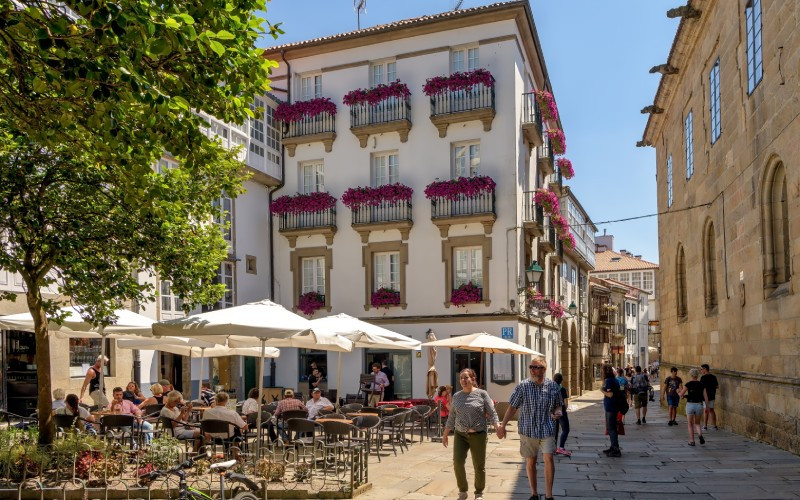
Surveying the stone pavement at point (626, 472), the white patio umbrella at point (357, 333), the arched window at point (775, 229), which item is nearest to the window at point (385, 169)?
the white patio umbrella at point (357, 333)

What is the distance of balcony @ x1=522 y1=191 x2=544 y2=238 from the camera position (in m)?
27.7

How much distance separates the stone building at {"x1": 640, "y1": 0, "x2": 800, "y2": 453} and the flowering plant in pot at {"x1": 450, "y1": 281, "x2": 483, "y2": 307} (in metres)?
6.87

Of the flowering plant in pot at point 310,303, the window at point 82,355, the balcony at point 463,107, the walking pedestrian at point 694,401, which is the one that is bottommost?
the walking pedestrian at point 694,401

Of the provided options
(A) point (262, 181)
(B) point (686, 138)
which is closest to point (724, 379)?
(B) point (686, 138)

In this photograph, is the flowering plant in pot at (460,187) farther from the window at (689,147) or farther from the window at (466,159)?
the window at (689,147)

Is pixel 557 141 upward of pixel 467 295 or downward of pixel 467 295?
upward

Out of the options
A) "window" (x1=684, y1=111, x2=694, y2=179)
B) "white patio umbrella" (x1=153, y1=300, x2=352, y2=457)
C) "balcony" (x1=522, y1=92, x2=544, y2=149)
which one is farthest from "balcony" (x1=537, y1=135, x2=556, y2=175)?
"white patio umbrella" (x1=153, y1=300, x2=352, y2=457)

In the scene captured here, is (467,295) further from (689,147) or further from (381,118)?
(689,147)

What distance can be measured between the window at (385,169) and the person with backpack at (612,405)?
15.1 meters

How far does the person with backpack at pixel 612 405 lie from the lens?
14.8 m

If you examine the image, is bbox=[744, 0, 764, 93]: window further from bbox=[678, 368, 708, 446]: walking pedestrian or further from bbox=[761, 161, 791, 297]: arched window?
bbox=[678, 368, 708, 446]: walking pedestrian

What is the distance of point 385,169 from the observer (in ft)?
95.9

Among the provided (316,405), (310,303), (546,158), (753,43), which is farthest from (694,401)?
(546,158)

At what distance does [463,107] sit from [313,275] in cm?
859
